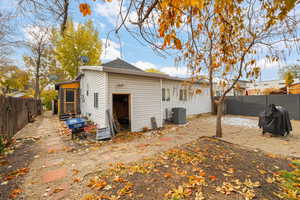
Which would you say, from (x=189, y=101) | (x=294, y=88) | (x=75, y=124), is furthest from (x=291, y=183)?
(x=294, y=88)

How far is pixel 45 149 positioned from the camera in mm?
4434

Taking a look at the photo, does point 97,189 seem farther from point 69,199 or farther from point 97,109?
point 97,109

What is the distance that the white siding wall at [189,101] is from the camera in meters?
9.81

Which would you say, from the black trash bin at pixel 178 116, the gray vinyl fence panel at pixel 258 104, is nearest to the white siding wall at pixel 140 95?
the black trash bin at pixel 178 116

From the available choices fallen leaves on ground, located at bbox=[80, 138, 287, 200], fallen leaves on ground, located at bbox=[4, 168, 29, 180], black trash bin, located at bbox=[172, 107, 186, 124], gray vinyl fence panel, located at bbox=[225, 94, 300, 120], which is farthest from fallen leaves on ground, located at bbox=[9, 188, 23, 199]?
gray vinyl fence panel, located at bbox=[225, 94, 300, 120]

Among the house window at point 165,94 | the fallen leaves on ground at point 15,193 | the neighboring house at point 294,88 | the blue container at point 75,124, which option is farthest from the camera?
the neighboring house at point 294,88

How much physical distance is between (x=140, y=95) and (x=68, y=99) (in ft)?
24.6

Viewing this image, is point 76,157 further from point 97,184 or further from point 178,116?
point 178,116

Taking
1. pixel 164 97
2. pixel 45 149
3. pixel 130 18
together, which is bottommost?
pixel 45 149

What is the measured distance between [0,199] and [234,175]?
413 centimetres

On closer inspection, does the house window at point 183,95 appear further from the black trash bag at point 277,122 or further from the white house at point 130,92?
the black trash bag at point 277,122

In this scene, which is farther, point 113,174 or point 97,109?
point 97,109

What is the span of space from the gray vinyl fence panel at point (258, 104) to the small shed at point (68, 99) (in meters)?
14.2

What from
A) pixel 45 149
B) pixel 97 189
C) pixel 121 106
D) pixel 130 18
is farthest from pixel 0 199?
pixel 121 106
